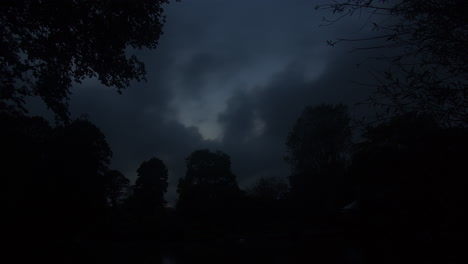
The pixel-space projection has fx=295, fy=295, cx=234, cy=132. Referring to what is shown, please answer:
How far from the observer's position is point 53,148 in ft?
74.6

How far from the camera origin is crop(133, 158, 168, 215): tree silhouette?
4803 centimetres

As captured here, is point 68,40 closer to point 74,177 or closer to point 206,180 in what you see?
point 74,177

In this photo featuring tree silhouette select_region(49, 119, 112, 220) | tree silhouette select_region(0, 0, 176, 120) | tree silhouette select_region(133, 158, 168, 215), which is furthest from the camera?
tree silhouette select_region(133, 158, 168, 215)

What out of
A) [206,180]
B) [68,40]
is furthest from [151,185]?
[68,40]

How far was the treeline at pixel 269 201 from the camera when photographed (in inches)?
247

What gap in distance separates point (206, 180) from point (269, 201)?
12.3m

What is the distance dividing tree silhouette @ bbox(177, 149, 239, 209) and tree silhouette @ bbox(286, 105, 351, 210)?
11.5 m

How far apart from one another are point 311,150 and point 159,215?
22268 millimetres

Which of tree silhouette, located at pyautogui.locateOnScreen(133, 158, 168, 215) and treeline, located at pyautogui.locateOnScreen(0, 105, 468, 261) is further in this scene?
tree silhouette, located at pyautogui.locateOnScreen(133, 158, 168, 215)

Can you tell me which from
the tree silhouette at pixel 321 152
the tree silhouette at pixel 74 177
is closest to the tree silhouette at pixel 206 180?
the tree silhouette at pixel 321 152

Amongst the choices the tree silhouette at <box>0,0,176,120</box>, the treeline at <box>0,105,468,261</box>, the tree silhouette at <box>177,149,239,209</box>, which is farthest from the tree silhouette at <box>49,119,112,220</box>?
the tree silhouette at <box>177,149,239,209</box>

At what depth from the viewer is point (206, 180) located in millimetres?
46781

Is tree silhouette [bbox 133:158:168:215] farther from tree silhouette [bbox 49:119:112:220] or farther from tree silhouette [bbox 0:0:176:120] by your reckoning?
tree silhouette [bbox 0:0:176:120]

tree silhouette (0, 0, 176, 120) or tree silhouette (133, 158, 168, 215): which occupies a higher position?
tree silhouette (133, 158, 168, 215)
